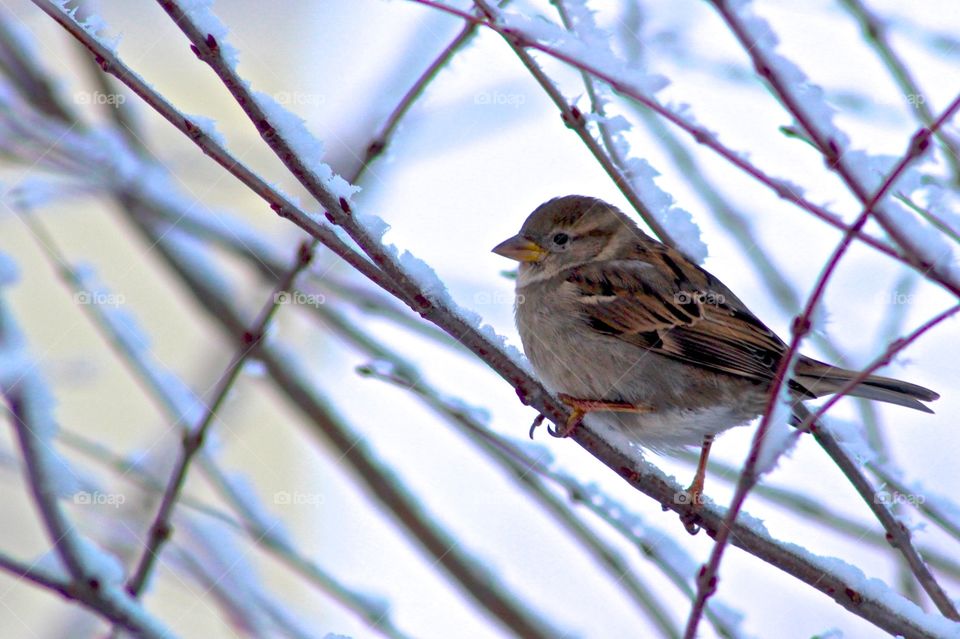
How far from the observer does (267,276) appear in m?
3.89

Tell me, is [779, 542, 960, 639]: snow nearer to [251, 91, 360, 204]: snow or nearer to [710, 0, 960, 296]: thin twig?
[710, 0, 960, 296]: thin twig

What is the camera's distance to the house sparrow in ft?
10.6

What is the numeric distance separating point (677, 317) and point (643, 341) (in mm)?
163

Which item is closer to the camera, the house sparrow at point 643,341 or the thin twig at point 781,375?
the thin twig at point 781,375

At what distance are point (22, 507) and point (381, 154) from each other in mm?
3376

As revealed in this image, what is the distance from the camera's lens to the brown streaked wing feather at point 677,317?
331cm

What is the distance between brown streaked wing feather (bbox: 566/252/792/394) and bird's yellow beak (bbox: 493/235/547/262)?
0.16m

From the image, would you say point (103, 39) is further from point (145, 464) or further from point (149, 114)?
point (149, 114)

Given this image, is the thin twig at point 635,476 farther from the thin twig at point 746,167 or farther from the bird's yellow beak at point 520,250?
the bird's yellow beak at point 520,250

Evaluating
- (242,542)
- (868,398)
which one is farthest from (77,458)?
(868,398)

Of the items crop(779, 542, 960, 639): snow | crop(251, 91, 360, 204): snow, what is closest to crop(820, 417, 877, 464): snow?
crop(779, 542, 960, 639): snow

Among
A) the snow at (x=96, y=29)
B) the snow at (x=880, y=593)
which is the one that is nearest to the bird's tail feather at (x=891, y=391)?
the snow at (x=880, y=593)

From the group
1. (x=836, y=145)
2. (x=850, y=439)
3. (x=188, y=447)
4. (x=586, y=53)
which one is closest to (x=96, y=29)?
(x=586, y=53)

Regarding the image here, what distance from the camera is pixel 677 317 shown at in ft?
11.4
